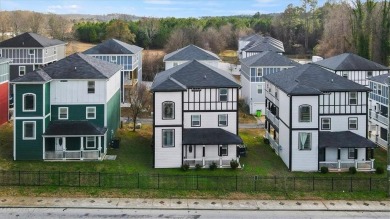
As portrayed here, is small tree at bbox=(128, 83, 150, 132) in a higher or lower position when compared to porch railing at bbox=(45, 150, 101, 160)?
higher

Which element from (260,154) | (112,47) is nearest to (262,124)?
(260,154)

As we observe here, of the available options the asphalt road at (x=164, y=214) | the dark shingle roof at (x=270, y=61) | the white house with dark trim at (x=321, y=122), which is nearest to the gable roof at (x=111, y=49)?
the dark shingle roof at (x=270, y=61)

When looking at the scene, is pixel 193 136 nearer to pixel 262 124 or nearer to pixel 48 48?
pixel 262 124

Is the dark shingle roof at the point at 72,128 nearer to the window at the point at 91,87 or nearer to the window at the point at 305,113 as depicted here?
the window at the point at 91,87

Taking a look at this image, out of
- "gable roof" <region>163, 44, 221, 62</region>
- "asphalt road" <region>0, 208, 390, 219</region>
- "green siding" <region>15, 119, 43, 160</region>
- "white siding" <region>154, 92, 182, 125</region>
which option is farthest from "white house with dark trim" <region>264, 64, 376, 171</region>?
"gable roof" <region>163, 44, 221, 62</region>

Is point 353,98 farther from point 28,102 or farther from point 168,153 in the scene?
Answer: point 28,102

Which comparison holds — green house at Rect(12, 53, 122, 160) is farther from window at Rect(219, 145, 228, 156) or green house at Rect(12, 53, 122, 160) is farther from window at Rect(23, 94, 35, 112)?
window at Rect(219, 145, 228, 156)

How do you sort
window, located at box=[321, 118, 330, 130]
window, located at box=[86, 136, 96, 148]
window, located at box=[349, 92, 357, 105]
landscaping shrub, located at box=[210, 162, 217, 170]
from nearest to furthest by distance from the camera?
landscaping shrub, located at box=[210, 162, 217, 170] → window, located at box=[349, 92, 357, 105] → window, located at box=[321, 118, 330, 130] → window, located at box=[86, 136, 96, 148]
